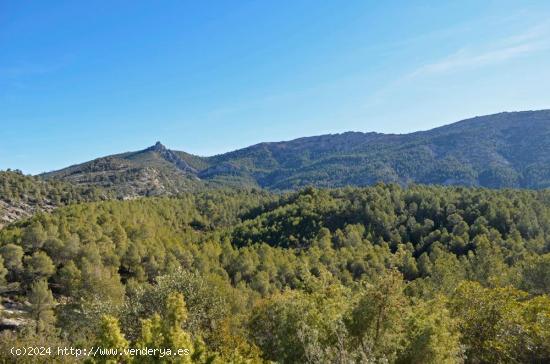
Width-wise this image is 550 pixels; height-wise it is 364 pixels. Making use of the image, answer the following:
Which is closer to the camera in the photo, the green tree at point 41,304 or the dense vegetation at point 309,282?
the dense vegetation at point 309,282

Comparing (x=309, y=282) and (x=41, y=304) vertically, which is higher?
(x=309, y=282)

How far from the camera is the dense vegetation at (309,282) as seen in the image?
32656 mm

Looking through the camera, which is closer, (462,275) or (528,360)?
(528,360)

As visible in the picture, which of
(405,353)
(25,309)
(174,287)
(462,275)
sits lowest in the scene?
(462,275)

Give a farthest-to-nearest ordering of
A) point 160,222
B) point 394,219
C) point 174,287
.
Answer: point 160,222, point 394,219, point 174,287

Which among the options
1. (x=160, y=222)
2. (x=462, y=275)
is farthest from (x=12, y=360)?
(x=160, y=222)

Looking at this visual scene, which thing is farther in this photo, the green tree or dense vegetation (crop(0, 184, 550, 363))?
the green tree

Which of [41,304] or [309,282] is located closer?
[309,282]

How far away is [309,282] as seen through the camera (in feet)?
165

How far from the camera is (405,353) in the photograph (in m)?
33.2

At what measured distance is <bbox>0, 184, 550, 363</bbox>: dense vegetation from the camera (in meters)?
32.7

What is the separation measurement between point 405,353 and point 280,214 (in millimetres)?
162035

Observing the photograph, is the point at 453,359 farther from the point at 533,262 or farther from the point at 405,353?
the point at 533,262

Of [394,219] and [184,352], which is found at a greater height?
[184,352]
